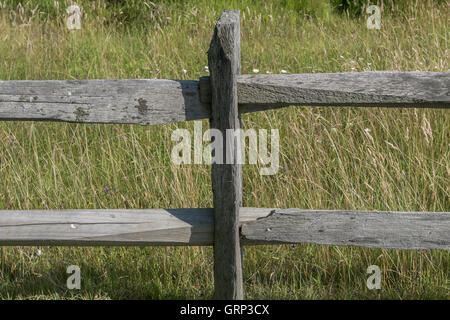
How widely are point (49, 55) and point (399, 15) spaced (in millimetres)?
4228

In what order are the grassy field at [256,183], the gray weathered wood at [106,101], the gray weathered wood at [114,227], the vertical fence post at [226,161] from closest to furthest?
the vertical fence post at [226,161] → the gray weathered wood at [106,101] → the gray weathered wood at [114,227] → the grassy field at [256,183]

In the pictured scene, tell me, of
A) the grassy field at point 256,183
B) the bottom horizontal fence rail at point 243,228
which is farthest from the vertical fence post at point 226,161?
the grassy field at point 256,183

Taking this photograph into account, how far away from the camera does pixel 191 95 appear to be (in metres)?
2.35

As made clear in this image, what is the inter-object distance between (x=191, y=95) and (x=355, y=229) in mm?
915

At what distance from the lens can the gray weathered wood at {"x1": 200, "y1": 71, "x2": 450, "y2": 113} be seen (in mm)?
2256

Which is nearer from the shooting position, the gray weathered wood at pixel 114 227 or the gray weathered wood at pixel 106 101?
the gray weathered wood at pixel 106 101

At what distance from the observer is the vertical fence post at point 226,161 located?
2.25 m

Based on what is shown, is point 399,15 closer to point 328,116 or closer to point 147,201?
point 328,116

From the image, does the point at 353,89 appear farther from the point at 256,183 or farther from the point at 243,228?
the point at 256,183

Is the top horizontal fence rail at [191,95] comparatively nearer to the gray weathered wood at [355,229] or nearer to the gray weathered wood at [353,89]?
the gray weathered wood at [353,89]

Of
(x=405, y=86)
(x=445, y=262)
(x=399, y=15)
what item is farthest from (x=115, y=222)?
(x=399, y=15)

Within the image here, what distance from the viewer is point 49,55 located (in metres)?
5.55

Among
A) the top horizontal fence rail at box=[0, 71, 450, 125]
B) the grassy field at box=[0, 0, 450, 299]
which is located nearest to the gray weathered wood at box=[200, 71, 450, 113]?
the top horizontal fence rail at box=[0, 71, 450, 125]

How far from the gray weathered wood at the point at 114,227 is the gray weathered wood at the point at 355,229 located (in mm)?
77
